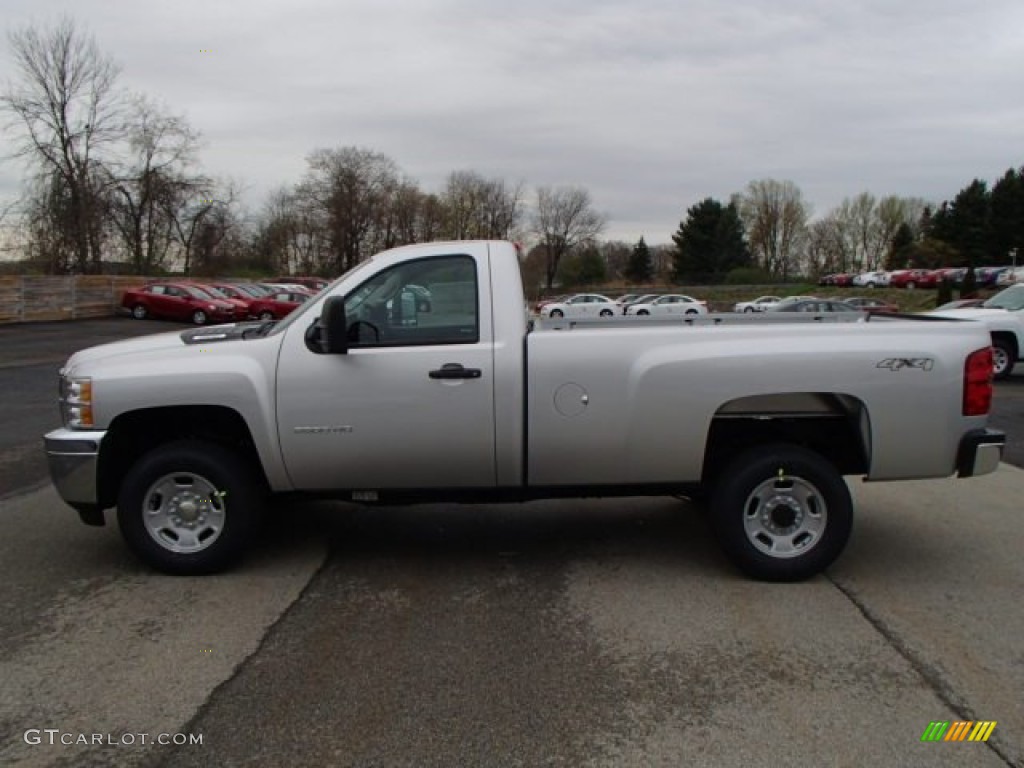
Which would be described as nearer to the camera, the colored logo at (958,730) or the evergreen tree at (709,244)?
the colored logo at (958,730)

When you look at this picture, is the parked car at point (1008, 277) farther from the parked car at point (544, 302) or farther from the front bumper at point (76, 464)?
the front bumper at point (76, 464)

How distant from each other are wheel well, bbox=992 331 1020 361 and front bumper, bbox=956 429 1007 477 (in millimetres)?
11716

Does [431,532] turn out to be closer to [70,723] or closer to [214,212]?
[70,723]

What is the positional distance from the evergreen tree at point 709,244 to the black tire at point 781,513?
8680 centimetres

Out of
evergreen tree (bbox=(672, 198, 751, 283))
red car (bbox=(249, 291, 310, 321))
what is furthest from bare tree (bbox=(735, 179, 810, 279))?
red car (bbox=(249, 291, 310, 321))

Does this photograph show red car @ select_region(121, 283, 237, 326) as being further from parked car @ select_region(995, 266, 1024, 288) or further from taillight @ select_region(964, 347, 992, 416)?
parked car @ select_region(995, 266, 1024, 288)

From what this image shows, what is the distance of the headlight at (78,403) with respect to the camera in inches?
188

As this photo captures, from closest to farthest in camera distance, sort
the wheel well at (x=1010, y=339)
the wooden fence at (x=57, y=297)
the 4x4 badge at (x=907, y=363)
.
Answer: the 4x4 badge at (x=907, y=363), the wheel well at (x=1010, y=339), the wooden fence at (x=57, y=297)

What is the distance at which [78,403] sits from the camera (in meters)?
4.81

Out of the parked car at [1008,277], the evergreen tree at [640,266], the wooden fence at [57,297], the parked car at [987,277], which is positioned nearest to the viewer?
the wooden fence at [57,297]

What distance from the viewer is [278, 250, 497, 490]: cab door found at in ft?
15.2

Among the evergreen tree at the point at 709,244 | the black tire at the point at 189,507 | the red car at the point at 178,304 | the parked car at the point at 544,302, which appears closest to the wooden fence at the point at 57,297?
the red car at the point at 178,304

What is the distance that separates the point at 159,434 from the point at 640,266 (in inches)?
3868

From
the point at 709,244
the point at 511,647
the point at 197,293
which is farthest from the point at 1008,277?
the point at 511,647
